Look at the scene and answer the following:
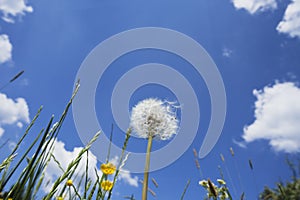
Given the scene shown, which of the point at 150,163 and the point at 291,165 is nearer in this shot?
the point at 291,165

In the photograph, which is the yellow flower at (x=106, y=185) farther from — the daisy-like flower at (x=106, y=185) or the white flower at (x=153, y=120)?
the white flower at (x=153, y=120)

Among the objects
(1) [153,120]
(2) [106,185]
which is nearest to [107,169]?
(2) [106,185]

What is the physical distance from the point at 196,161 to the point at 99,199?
1119 mm

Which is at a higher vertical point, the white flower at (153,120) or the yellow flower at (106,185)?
the white flower at (153,120)

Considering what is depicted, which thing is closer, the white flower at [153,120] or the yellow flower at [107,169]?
the yellow flower at [107,169]

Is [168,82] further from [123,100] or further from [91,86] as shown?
[91,86]

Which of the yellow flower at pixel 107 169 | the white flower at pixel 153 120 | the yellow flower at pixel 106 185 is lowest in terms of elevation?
the yellow flower at pixel 106 185

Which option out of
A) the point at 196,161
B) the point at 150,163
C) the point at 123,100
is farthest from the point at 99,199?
the point at 123,100

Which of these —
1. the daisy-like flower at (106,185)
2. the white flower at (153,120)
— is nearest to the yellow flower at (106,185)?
the daisy-like flower at (106,185)

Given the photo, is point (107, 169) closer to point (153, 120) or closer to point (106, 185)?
point (106, 185)

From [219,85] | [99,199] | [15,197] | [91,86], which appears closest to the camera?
[15,197]

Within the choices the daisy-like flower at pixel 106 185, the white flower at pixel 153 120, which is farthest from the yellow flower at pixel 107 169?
the white flower at pixel 153 120

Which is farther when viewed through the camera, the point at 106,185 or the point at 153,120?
the point at 153,120

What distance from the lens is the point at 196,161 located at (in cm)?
213
